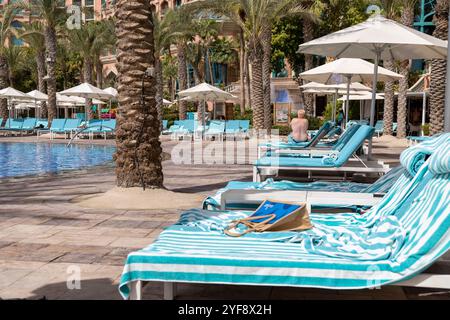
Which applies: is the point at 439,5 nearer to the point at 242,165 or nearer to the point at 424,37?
the point at 242,165

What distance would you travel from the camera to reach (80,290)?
407cm

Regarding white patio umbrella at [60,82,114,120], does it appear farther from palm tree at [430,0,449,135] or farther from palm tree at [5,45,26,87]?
palm tree at [5,45,26,87]

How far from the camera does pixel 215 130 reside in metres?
26.3

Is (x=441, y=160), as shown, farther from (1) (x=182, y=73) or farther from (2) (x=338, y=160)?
(1) (x=182, y=73)

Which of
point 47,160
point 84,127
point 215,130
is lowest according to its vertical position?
point 47,160

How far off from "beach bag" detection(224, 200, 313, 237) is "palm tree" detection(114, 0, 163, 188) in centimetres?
440

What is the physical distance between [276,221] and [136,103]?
486cm

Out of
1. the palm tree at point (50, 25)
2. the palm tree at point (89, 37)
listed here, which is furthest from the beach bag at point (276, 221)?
the palm tree at point (89, 37)

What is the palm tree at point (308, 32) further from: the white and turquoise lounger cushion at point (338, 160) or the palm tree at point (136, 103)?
the palm tree at point (136, 103)

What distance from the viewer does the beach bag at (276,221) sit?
13.6ft

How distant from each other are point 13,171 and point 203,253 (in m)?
11.6

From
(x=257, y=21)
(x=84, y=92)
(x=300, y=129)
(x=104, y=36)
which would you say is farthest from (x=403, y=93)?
(x=104, y=36)

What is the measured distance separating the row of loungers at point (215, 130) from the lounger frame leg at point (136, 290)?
2249 centimetres
